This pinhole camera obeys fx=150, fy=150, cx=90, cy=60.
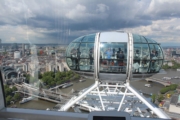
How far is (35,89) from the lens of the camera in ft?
7.73

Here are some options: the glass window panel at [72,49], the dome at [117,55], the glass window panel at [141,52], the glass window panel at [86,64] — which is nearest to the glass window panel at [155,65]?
the dome at [117,55]

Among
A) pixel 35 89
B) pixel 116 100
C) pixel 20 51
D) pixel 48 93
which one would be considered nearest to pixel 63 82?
pixel 48 93

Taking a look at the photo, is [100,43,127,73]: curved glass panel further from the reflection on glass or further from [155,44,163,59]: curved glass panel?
[155,44,163,59]: curved glass panel

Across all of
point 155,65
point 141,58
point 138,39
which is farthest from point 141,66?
point 138,39

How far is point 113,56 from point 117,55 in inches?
1.8

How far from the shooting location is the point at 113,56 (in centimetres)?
171

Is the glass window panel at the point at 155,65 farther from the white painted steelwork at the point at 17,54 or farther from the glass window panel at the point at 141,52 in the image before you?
the white painted steelwork at the point at 17,54

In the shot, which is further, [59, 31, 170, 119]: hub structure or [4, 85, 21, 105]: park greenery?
[59, 31, 170, 119]: hub structure

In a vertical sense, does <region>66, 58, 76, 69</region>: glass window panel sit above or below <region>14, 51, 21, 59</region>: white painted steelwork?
below

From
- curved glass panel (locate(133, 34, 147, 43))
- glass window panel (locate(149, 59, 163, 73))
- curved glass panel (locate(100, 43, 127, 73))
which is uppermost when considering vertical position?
curved glass panel (locate(133, 34, 147, 43))

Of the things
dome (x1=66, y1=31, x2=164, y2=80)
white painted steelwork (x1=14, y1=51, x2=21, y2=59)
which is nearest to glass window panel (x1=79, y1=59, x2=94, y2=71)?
dome (x1=66, y1=31, x2=164, y2=80)

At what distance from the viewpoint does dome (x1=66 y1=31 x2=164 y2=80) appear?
1.71 metres

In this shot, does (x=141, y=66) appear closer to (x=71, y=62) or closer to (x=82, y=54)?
(x=82, y=54)

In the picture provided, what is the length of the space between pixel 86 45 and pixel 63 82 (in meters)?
3.63
